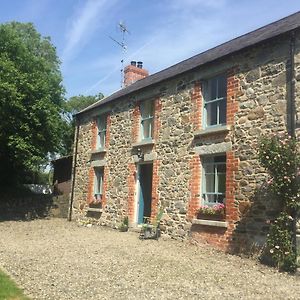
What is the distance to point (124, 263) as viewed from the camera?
9891mm

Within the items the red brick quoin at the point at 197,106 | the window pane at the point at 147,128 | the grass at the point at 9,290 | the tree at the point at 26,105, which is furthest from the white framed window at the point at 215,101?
the tree at the point at 26,105

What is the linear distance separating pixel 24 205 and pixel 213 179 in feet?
45.2

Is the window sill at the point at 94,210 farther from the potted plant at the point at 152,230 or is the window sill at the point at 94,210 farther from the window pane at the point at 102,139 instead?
the potted plant at the point at 152,230

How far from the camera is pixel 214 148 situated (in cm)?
1247

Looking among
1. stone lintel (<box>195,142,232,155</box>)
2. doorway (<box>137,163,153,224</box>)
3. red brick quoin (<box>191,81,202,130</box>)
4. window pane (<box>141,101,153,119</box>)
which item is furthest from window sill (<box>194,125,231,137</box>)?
doorway (<box>137,163,153,224</box>)

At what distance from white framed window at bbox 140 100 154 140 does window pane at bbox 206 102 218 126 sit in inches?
120

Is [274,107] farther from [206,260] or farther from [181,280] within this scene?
[181,280]

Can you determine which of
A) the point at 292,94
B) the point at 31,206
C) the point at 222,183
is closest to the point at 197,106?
the point at 222,183

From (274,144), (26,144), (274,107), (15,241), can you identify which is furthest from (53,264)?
(26,144)

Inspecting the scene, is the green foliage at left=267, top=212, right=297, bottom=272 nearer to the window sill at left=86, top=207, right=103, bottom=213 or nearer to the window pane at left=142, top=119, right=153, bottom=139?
the window pane at left=142, top=119, right=153, bottom=139

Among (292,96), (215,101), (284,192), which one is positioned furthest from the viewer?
(215,101)

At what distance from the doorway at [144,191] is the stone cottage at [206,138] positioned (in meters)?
A: 0.04

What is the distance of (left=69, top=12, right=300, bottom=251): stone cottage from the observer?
35.9 feet

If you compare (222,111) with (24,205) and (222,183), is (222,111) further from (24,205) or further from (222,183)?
(24,205)
